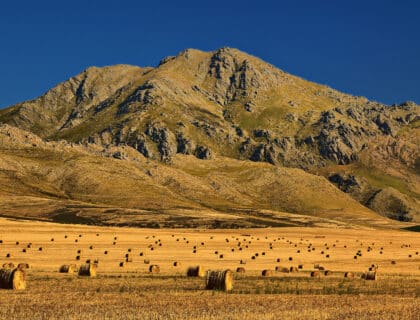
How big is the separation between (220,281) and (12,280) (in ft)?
32.7

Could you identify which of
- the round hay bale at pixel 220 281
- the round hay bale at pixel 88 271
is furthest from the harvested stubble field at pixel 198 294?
the round hay bale at pixel 88 271

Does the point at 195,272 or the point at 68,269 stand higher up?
the point at 195,272

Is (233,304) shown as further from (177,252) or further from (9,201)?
(9,201)

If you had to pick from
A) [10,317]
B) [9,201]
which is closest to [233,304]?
[10,317]

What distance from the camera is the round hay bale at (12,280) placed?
3219cm

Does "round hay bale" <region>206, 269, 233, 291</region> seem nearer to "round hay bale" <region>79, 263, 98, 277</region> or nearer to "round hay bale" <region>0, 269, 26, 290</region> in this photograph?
"round hay bale" <region>79, 263, 98, 277</region>

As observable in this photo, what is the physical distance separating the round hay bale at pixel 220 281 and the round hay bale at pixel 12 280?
29.7ft

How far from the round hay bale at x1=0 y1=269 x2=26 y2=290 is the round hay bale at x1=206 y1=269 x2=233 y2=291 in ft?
29.7

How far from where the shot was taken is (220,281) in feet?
111

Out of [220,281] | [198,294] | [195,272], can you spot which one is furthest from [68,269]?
[198,294]

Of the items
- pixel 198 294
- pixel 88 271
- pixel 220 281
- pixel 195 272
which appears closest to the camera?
pixel 198 294

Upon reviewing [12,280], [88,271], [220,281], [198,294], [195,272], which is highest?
[195,272]

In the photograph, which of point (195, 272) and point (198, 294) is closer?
point (198, 294)

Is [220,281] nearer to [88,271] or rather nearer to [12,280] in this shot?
[12,280]
